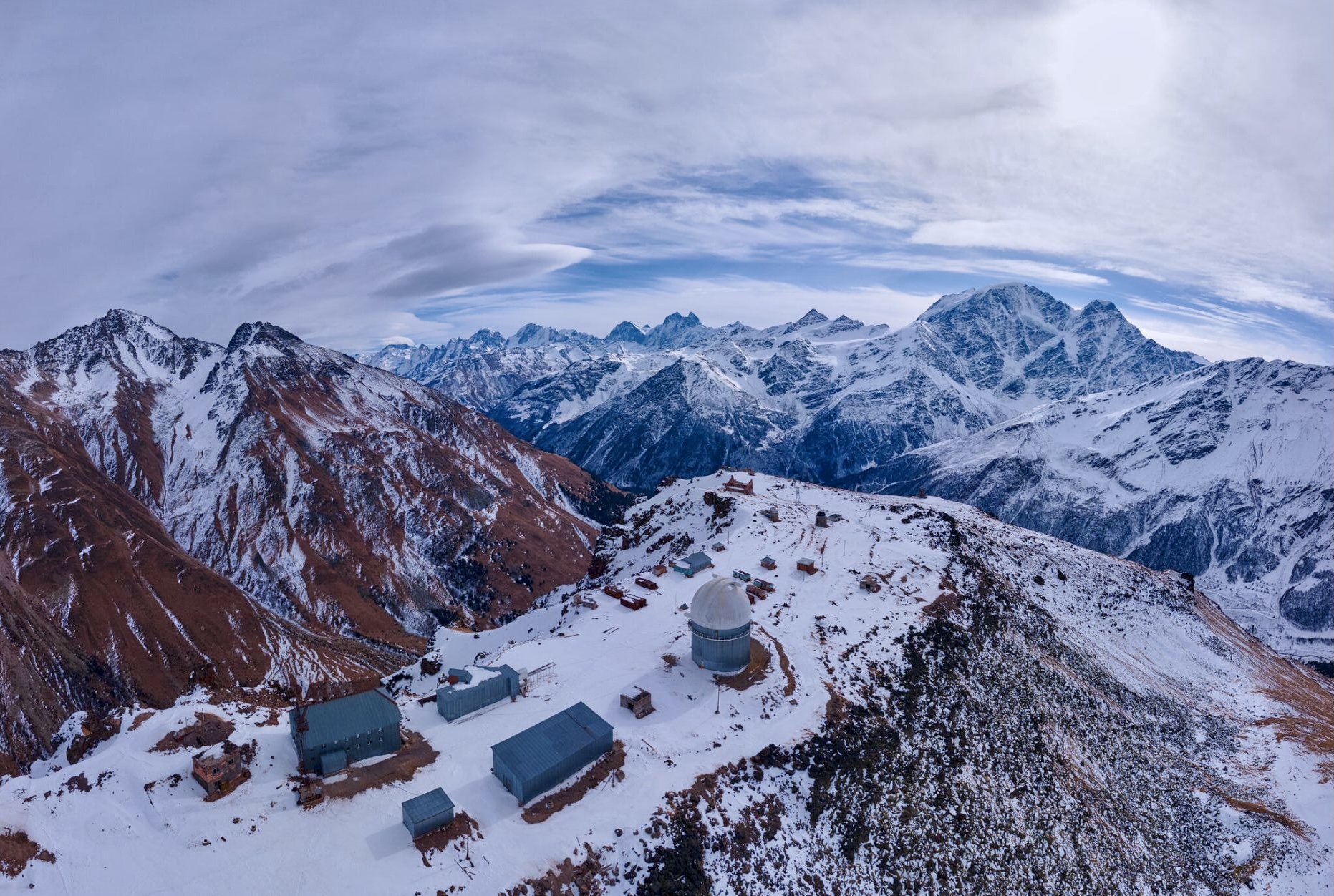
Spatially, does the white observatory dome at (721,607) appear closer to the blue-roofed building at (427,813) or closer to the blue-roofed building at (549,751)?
the blue-roofed building at (549,751)

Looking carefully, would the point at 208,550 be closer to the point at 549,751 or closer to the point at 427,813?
the point at 427,813

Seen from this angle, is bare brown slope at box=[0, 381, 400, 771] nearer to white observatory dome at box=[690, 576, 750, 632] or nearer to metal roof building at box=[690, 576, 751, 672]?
metal roof building at box=[690, 576, 751, 672]

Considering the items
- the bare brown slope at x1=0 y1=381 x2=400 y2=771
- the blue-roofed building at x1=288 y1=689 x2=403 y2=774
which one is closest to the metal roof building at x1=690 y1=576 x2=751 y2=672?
the blue-roofed building at x1=288 y1=689 x2=403 y2=774

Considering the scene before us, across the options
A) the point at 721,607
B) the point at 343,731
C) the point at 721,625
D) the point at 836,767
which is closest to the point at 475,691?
the point at 343,731

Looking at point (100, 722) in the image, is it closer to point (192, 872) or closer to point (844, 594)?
point (192, 872)

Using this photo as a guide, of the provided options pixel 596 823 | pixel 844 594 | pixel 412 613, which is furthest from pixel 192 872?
pixel 412 613

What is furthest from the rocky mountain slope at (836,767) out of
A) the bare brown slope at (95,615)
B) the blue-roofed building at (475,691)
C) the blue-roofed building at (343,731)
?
the bare brown slope at (95,615)
